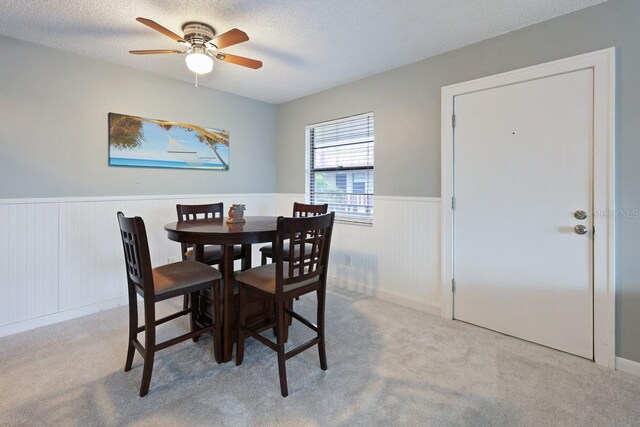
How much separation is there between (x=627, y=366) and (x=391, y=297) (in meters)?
1.73

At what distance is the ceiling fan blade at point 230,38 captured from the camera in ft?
6.53

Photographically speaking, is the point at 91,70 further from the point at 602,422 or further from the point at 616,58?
the point at 602,422

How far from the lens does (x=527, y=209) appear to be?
7.72 ft

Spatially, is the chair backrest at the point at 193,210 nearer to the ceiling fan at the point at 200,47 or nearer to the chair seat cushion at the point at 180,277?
the chair seat cushion at the point at 180,277

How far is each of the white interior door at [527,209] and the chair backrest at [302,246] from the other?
54.5 inches

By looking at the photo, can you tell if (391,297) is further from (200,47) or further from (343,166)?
(200,47)

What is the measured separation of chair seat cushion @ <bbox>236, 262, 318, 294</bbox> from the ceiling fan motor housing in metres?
1.70

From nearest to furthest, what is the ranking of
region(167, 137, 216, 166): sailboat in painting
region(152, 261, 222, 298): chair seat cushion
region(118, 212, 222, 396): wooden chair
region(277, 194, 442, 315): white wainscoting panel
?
region(118, 212, 222, 396): wooden chair → region(152, 261, 222, 298): chair seat cushion → region(277, 194, 442, 315): white wainscoting panel → region(167, 137, 216, 166): sailboat in painting

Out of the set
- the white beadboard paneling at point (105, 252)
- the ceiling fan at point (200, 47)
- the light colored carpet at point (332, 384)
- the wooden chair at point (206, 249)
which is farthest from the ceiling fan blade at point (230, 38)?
the light colored carpet at point (332, 384)

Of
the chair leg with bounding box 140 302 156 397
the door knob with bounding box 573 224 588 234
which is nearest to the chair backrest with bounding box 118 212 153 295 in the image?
the chair leg with bounding box 140 302 156 397

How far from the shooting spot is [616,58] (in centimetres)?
198

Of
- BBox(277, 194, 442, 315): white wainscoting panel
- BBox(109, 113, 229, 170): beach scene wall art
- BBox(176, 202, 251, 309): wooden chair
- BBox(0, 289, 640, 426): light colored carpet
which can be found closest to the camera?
BBox(0, 289, 640, 426): light colored carpet

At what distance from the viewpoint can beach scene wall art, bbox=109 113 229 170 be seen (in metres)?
3.06

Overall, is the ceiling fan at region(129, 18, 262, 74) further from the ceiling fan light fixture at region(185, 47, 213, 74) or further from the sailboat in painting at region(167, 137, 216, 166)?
the sailboat in painting at region(167, 137, 216, 166)
